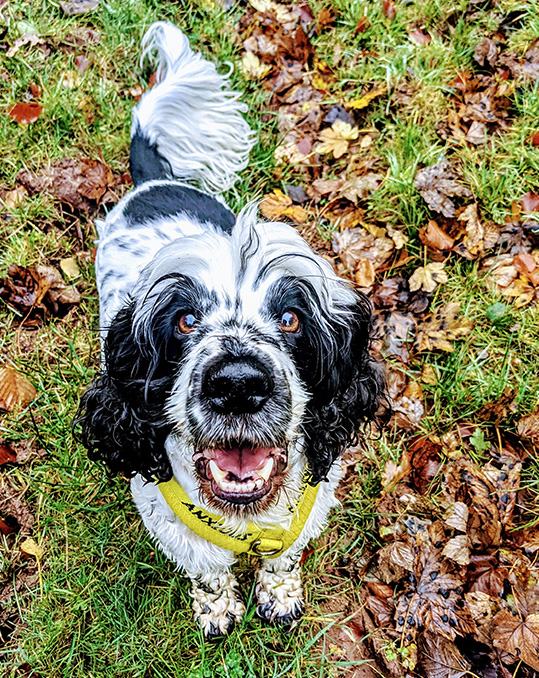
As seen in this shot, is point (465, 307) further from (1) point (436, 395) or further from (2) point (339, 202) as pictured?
(2) point (339, 202)

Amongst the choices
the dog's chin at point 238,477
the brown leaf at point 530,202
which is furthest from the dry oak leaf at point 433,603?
the brown leaf at point 530,202

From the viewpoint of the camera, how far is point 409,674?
11.8ft

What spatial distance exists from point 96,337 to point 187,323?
2.35 metres

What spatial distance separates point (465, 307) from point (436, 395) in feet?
2.44

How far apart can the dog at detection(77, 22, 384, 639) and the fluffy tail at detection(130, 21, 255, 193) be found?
4.06ft

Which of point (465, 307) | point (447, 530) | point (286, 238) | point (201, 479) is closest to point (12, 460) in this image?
point (201, 479)

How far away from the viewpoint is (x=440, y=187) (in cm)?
482

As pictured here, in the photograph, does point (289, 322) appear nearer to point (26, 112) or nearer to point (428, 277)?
point (428, 277)

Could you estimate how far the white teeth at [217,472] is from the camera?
2723 mm

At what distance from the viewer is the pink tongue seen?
8.95ft

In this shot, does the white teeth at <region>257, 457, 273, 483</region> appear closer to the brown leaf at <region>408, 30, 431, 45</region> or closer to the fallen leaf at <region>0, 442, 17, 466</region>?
the fallen leaf at <region>0, 442, 17, 466</region>

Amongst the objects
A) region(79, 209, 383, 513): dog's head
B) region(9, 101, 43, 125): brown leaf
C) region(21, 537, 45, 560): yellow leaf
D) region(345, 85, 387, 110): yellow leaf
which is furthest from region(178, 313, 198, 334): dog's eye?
region(9, 101, 43, 125): brown leaf

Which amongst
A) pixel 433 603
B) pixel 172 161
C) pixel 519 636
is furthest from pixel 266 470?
pixel 172 161

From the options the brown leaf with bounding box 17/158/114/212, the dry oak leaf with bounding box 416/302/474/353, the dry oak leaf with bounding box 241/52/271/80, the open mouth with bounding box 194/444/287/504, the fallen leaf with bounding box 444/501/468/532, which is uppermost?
the dry oak leaf with bounding box 241/52/271/80
